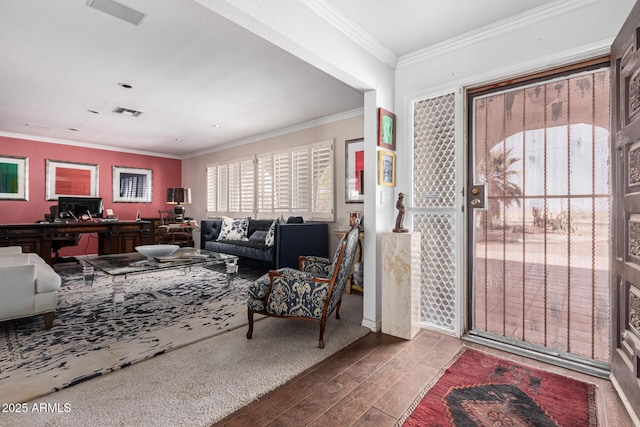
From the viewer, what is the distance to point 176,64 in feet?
10.3

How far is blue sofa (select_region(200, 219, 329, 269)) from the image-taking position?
4309 millimetres

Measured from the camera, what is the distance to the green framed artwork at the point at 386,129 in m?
2.80

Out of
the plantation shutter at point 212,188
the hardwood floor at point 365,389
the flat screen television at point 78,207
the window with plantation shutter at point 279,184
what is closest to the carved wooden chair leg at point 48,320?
the hardwood floor at point 365,389

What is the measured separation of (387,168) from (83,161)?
6.99 metres

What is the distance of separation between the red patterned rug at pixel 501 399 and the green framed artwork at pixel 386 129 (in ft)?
6.14

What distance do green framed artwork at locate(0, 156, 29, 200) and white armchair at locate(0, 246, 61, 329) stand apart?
4.50 metres

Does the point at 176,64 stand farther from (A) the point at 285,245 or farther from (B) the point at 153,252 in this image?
(A) the point at 285,245

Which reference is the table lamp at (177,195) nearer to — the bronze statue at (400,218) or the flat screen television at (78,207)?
the flat screen television at (78,207)

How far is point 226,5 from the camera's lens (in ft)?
5.59

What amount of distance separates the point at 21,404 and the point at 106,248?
4.28 metres

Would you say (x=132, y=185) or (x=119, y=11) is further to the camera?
(x=132, y=185)

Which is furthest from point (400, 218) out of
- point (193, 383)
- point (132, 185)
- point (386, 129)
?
point (132, 185)

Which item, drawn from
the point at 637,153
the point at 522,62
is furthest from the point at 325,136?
the point at 637,153

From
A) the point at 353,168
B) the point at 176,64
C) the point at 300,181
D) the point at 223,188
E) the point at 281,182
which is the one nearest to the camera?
the point at 176,64
